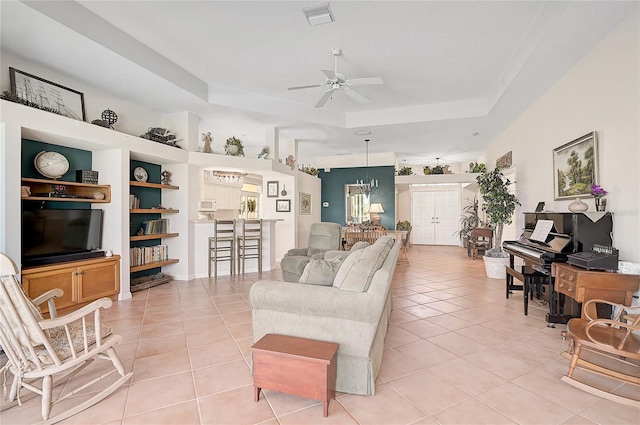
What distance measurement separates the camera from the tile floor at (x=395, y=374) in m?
1.77

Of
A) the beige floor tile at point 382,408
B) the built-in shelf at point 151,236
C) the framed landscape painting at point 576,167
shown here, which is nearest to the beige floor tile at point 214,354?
the beige floor tile at point 382,408

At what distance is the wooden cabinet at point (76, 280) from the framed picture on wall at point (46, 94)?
72.5 inches

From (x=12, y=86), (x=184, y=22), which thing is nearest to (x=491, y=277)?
(x=184, y=22)

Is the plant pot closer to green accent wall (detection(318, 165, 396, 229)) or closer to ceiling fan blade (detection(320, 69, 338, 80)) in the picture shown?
green accent wall (detection(318, 165, 396, 229))

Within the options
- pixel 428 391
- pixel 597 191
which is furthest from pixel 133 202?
pixel 597 191

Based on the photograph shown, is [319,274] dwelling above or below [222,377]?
above

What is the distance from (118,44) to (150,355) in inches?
131

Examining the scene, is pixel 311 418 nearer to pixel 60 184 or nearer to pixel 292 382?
pixel 292 382

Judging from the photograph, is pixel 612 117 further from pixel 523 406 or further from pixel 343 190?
pixel 343 190

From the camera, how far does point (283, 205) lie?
735cm

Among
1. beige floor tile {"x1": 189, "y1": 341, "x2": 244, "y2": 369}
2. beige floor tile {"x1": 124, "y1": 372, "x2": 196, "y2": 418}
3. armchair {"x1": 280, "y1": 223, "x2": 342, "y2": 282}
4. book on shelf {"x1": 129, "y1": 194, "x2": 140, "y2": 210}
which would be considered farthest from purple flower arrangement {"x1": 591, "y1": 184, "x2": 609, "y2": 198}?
book on shelf {"x1": 129, "y1": 194, "x2": 140, "y2": 210}

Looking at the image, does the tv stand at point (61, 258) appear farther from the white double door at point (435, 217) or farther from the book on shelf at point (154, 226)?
the white double door at point (435, 217)

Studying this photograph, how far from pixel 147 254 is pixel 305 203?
4.28 m

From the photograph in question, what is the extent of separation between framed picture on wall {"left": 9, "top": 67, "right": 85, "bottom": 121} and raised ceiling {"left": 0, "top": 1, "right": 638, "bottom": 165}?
0.77 feet
